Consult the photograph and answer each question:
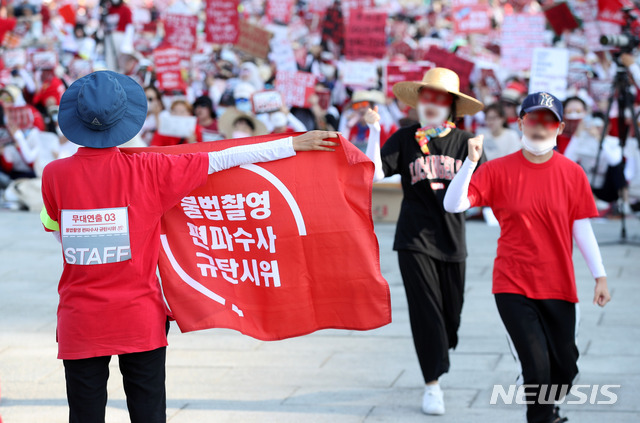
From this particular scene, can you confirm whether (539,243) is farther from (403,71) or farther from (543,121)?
(403,71)

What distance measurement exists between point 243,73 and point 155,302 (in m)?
11.6

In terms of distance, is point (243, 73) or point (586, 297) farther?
point (243, 73)

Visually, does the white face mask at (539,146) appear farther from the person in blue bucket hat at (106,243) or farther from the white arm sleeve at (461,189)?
the person in blue bucket hat at (106,243)

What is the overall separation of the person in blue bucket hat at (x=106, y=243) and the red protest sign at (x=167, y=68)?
11482mm

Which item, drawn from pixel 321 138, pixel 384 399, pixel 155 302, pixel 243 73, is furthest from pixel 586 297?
pixel 243 73

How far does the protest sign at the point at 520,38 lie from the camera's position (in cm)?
1398

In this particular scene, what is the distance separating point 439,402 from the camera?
17.6ft

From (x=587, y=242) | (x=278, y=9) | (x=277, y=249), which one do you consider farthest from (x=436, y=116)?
(x=278, y=9)

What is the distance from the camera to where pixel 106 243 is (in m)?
3.58

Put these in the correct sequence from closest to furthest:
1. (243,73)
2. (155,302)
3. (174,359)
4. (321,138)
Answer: (155,302)
(321,138)
(174,359)
(243,73)

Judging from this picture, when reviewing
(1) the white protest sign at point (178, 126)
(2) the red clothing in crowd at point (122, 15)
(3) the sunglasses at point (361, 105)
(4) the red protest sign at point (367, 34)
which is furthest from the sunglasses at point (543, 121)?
(2) the red clothing in crowd at point (122, 15)

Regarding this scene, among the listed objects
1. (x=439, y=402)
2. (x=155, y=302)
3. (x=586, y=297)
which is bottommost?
(x=586, y=297)

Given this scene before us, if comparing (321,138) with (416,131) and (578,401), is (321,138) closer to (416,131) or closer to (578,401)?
(416,131)

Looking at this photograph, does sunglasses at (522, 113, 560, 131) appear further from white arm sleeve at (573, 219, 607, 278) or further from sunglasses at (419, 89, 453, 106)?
sunglasses at (419, 89, 453, 106)
